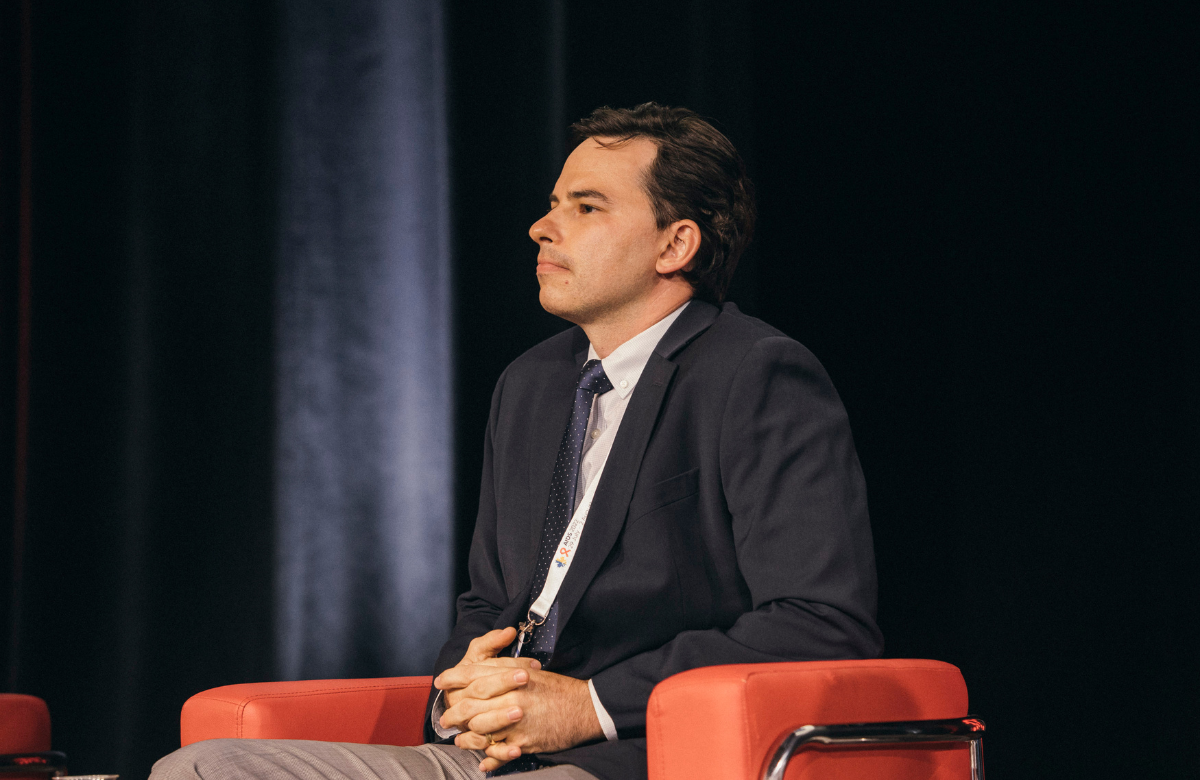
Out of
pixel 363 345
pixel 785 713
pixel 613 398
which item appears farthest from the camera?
pixel 363 345

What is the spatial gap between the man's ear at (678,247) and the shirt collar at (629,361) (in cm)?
9

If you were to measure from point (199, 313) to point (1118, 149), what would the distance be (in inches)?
Answer: 80.4

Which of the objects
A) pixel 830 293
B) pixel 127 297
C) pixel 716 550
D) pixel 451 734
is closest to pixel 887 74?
pixel 830 293

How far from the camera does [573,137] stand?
6.05 ft

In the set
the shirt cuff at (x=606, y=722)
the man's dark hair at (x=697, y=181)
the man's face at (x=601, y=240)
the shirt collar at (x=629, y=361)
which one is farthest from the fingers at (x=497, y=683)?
the man's dark hair at (x=697, y=181)

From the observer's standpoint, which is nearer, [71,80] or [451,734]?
[451,734]

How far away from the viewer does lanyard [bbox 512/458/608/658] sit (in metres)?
1.49

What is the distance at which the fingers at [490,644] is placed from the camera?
143 cm

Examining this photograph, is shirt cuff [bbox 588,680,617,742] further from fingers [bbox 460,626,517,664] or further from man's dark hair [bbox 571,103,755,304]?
man's dark hair [bbox 571,103,755,304]

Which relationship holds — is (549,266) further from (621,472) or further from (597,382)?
(621,472)

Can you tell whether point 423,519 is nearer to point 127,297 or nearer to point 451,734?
point 127,297

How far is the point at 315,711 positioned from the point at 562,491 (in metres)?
0.48

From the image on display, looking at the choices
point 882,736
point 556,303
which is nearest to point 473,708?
point 882,736

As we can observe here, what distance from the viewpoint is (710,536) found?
147cm
